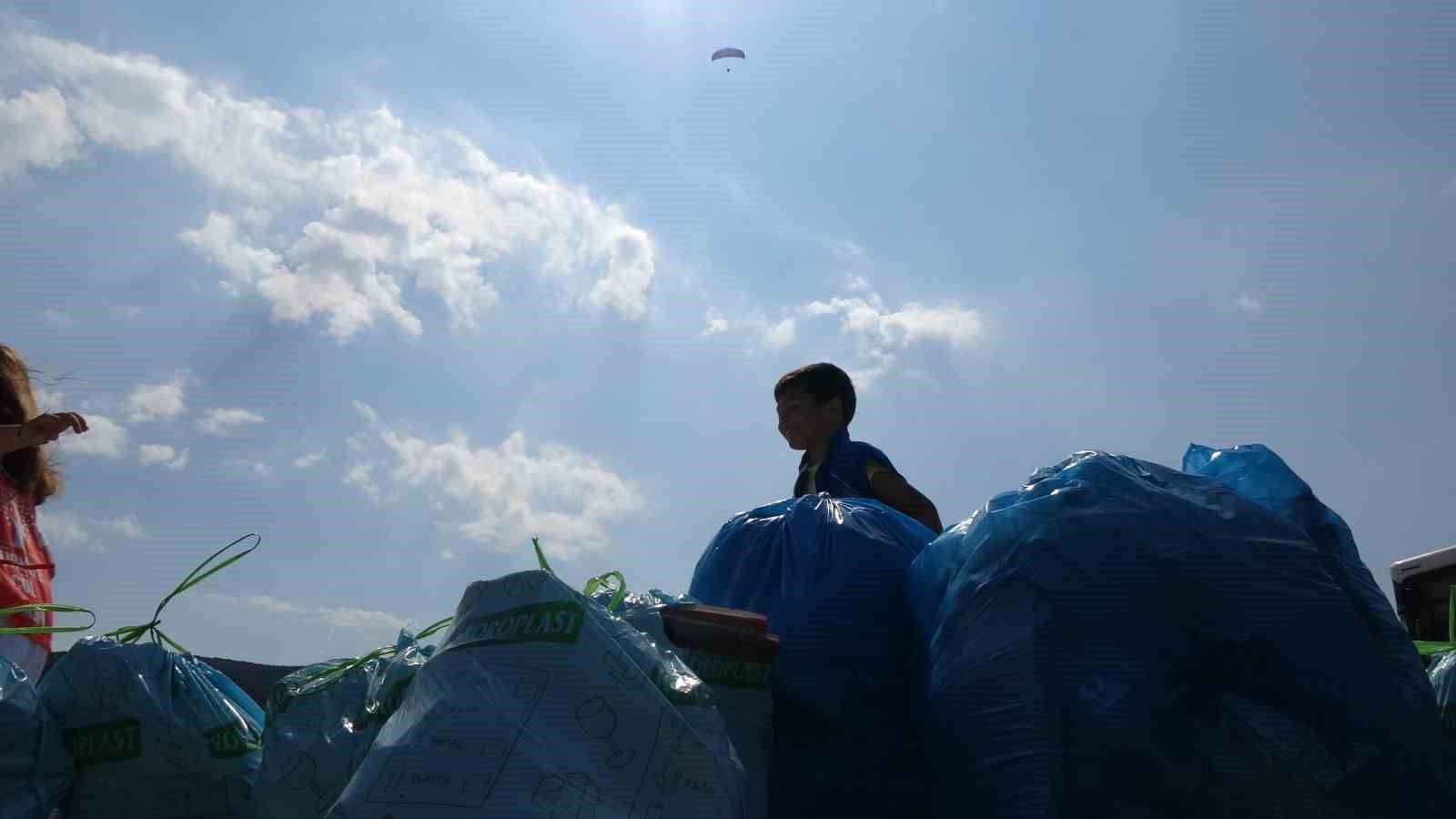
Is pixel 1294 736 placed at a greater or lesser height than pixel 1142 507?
lesser

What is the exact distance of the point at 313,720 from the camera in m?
1.94

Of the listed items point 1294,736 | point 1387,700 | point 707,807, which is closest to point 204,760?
point 707,807

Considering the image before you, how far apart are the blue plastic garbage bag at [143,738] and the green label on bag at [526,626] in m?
0.86

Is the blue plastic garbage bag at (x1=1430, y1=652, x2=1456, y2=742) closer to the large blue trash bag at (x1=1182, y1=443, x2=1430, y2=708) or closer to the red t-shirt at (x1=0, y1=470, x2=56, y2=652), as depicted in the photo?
the large blue trash bag at (x1=1182, y1=443, x2=1430, y2=708)

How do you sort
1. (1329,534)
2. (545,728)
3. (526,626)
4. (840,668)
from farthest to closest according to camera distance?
(840,668) < (1329,534) < (526,626) < (545,728)

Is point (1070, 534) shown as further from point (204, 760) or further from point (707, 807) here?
point (204, 760)

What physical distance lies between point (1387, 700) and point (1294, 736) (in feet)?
0.53

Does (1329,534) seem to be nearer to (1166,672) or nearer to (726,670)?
(1166,672)

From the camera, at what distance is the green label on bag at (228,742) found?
205 centimetres

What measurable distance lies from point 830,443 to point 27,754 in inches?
77.3

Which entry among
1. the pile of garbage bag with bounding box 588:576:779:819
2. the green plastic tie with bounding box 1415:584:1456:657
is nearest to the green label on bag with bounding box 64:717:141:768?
the pile of garbage bag with bounding box 588:576:779:819

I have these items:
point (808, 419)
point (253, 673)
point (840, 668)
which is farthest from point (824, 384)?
point (253, 673)

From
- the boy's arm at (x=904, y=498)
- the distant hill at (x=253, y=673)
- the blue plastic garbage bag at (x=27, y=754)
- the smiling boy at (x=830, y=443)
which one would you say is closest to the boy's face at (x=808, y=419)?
the smiling boy at (x=830, y=443)

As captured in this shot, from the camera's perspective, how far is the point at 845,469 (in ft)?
8.97
